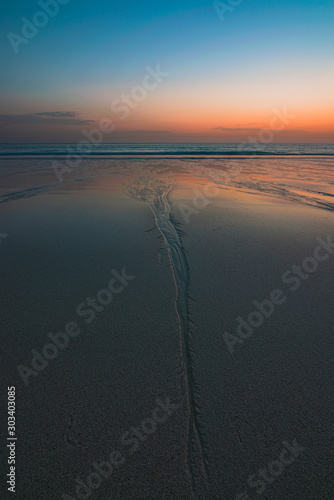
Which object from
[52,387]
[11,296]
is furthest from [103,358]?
[11,296]

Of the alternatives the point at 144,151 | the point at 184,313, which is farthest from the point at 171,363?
the point at 144,151

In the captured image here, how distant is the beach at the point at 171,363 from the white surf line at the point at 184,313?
0.04 ft

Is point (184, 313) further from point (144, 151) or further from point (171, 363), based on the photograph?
point (144, 151)

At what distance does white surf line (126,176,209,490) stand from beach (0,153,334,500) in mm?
13

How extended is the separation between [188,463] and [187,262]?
281 centimetres

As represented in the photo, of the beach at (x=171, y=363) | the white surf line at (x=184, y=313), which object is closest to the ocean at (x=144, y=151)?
the white surf line at (x=184, y=313)

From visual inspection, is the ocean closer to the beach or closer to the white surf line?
the white surf line

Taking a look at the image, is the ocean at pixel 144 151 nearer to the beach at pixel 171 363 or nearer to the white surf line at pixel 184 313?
the white surf line at pixel 184 313

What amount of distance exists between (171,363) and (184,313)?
72cm

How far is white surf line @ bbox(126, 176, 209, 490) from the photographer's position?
1652mm

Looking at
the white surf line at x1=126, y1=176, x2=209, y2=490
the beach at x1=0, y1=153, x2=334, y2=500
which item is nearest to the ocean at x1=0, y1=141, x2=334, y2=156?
the white surf line at x1=126, y1=176, x2=209, y2=490

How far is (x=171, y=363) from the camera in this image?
7.56 feet

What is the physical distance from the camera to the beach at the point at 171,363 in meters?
1.58

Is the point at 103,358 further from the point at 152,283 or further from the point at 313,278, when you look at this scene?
the point at 313,278
